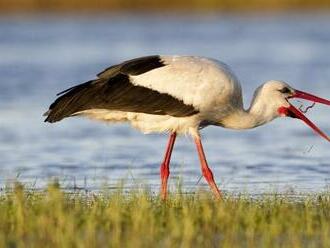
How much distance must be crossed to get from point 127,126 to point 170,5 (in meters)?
26.3

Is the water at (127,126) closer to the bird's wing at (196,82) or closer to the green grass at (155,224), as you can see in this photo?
the bird's wing at (196,82)

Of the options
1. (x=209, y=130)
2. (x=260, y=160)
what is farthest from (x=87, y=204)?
(x=209, y=130)

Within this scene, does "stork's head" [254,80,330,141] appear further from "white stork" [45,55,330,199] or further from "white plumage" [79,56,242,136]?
"white plumage" [79,56,242,136]

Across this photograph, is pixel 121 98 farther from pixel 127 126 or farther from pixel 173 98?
pixel 127 126

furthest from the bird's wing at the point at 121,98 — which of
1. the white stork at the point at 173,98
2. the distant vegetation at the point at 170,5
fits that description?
→ the distant vegetation at the point at 170,5

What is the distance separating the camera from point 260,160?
13336mm

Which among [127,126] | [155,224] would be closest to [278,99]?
[155,224]

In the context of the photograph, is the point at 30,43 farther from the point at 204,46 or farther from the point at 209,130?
the point at 209,130

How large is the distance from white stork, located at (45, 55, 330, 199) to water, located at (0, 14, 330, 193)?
0.66 metres

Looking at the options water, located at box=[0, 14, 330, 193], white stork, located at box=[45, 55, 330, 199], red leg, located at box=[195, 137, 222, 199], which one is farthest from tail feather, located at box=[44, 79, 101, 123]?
red leg, located at box=[195, 137, 222, 199]

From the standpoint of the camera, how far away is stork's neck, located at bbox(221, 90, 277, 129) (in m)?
10.5

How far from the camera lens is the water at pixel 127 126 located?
12.3 metres

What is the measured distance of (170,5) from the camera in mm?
42906

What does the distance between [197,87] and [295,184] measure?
187cm
